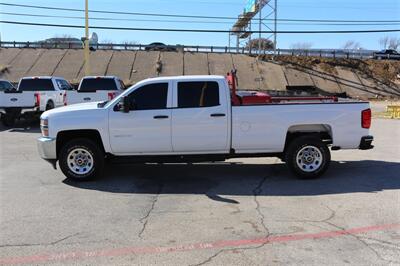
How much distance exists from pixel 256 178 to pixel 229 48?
47233 mm

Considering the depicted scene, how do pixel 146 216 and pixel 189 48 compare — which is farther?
pixel 189 48

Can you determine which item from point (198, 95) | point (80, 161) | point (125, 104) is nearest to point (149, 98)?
point (125, 104)

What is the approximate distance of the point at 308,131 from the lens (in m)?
8.69

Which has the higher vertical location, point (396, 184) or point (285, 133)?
point (285, 133)

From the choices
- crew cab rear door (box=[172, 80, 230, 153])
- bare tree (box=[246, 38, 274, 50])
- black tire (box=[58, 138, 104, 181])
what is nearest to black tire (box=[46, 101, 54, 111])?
black tire (box=[58, 138, 104, 181])

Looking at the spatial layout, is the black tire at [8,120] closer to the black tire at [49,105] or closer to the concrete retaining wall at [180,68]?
the black tire at [49,105]

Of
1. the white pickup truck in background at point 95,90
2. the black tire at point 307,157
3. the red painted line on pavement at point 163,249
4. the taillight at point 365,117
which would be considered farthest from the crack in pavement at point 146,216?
the white pickup truck in background at point 95,90

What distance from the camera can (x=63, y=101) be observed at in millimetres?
18312

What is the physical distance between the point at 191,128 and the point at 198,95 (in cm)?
62

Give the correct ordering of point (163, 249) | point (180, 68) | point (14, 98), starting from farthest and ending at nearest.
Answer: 1. point (180, 68)
2. point (14, 98)
3. point (163, 249)

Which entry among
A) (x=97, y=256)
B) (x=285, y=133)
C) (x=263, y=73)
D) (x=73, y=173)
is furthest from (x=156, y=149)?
(x=263, y=73)

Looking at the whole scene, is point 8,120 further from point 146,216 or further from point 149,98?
point 146,216

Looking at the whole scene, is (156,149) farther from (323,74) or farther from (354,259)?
(323,74)

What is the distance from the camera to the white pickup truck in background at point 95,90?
17.8m
